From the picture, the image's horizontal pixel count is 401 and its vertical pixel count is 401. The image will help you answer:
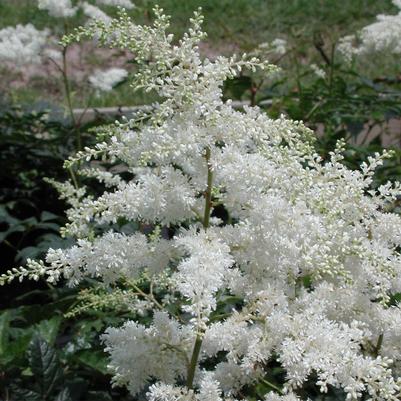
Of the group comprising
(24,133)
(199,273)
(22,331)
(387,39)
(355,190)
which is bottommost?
(24,133)

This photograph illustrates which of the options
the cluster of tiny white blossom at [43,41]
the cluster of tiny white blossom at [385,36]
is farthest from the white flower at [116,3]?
the cluster of tiny white blossom at [385,36]

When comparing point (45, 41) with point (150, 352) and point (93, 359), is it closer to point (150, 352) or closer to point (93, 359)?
point (93, 359)

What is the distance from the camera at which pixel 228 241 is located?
1.61 m

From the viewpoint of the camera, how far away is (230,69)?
164 cm

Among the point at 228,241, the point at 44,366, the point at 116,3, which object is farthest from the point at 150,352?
the point at 116,3

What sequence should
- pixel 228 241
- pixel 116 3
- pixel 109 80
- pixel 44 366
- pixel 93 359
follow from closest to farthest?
pixel 228 241 < pixel 44 366 < pixel 93 359 < pixel 116 3 < pixel 109 80

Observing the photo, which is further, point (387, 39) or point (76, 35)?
point (387, 39)

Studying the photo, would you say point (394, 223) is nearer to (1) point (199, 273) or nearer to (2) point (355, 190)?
(2) point (355, 190)

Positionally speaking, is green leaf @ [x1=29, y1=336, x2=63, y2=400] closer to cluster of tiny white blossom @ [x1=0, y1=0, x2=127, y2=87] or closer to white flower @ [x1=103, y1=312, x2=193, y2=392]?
white flower @ [x1=103, y1=312, x2=193, y2=392]

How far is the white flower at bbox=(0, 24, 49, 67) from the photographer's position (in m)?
3.99

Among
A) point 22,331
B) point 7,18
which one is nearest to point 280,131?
point 22,331

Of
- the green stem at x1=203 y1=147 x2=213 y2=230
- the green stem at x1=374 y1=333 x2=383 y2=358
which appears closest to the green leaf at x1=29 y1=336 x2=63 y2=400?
the green stem at x1=203 y1=147 x2=213 y2=230

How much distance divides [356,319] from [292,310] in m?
0.16

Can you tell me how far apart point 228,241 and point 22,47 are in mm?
2705
